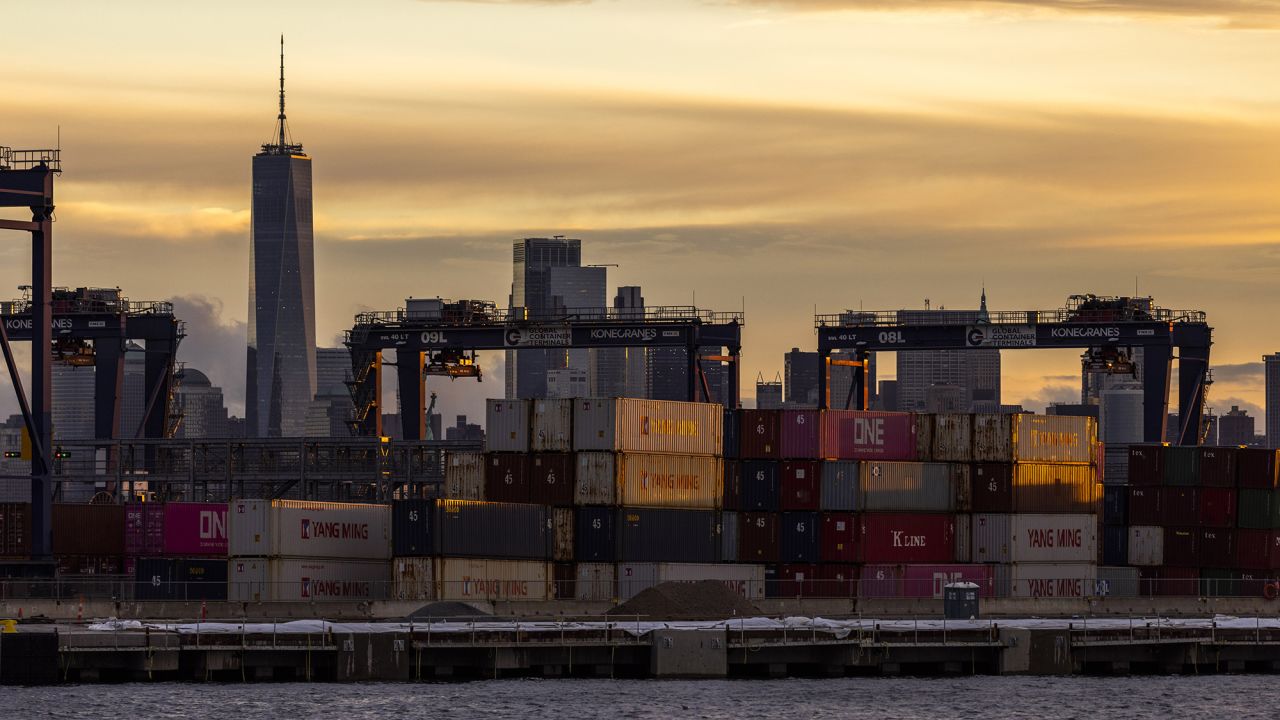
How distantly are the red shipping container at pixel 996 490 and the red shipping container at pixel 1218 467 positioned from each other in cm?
1379

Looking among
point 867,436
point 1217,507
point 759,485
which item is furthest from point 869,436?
point 1217,507

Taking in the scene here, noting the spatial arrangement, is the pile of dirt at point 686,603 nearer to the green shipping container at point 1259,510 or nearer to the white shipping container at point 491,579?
the white shipping container at point 491,579

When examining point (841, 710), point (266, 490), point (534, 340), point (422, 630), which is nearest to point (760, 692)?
point (841, 710)

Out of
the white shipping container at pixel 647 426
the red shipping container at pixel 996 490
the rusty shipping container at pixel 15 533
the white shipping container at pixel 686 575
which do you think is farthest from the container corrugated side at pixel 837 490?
the rusty shipping container at pixel 15 533

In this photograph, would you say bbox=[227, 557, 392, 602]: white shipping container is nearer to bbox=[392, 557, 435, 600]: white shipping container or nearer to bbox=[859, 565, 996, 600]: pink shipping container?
bbox=[392, 557, 435, 600]: white shipping container

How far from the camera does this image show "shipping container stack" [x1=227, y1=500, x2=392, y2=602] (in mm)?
90125

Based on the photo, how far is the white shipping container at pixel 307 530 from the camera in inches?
3556

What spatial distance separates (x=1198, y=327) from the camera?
426ft

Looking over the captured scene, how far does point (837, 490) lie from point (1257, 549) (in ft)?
72.5

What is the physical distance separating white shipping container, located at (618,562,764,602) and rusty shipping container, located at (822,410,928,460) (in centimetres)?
597

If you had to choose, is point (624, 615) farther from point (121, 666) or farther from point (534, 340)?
point (534, 340)

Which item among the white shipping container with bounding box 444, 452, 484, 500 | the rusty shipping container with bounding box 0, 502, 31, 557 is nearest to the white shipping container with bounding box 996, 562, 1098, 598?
the white shipping container with bounding box 444, 452, 484, 500

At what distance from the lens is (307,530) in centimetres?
9200

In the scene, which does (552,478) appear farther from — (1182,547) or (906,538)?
(1182,547)
